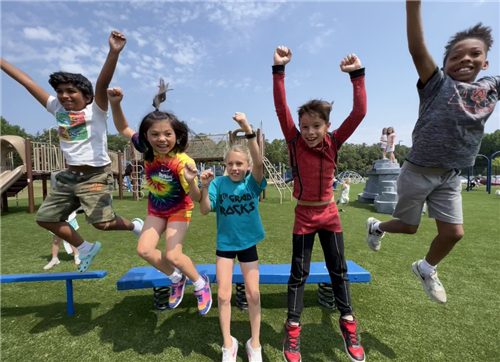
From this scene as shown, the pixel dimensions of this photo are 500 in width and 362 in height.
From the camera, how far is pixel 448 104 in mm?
2076

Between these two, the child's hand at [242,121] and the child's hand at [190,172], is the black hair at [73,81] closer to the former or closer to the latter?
the child's hand at [190,172]

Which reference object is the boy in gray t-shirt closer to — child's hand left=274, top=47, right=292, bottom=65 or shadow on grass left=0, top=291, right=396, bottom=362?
child's hand left=274, top=47, right=292, bottom=65

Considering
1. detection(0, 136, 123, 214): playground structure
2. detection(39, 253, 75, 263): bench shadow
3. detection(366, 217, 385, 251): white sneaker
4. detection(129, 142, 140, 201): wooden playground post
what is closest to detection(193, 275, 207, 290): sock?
detection(366, 217, 385, 251): white sneaker

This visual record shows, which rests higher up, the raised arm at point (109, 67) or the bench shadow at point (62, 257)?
the raised arm at point (109, 67)

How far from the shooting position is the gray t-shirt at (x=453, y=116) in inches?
81.3

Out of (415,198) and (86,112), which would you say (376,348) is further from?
(86,112)

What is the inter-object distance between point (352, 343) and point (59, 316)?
3.06m

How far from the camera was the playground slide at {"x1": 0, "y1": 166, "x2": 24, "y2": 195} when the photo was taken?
10516mm

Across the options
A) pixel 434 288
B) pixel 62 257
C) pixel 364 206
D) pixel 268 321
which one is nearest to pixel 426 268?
pixel 434 288

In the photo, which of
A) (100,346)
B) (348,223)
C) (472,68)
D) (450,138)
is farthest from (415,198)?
(348,223)

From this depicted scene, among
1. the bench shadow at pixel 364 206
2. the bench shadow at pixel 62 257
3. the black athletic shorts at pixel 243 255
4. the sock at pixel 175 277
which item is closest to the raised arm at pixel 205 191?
the black athletic shorts at pixel 243 255

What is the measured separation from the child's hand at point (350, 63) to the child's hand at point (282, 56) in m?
0.45

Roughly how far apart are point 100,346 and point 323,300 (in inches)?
91.8

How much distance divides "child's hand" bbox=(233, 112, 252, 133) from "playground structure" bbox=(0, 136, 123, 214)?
11880 millimetres
